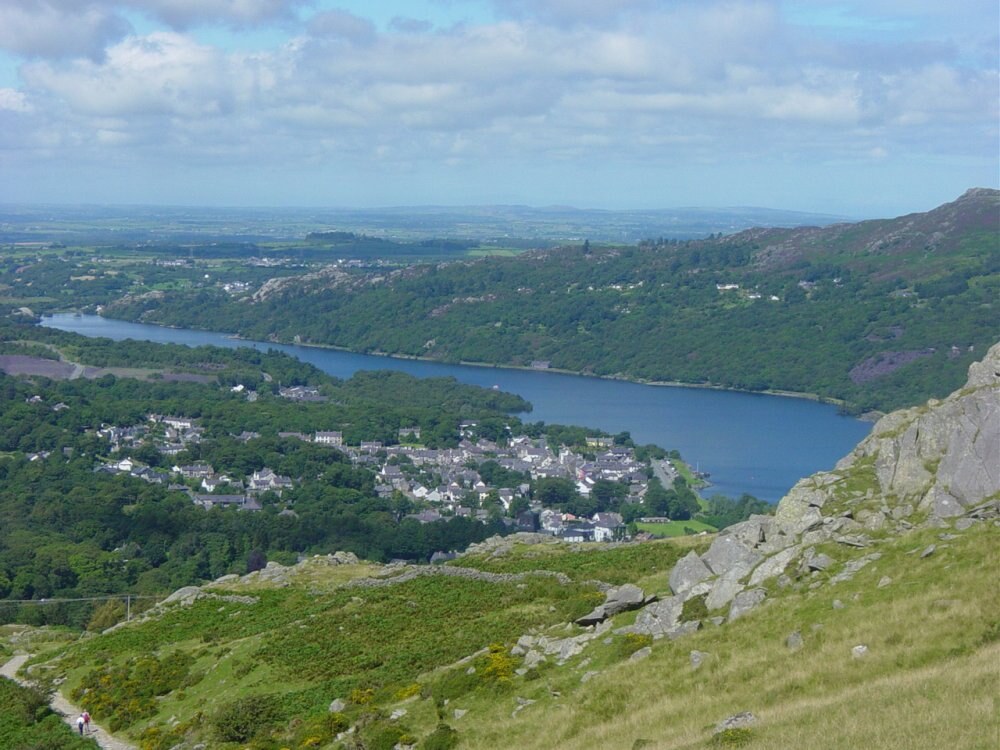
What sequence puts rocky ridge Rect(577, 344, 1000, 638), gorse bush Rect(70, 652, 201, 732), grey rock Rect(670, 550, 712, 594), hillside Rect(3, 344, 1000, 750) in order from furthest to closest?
1. gorse bush Rect(70, 652, 201, 732)
2. grey rock Rect(670, 550, 712, 594)
3. rocky ridge Rect(577, 344, 1000, 638)
4. hillside Rect(3, 344, 1000, 750)

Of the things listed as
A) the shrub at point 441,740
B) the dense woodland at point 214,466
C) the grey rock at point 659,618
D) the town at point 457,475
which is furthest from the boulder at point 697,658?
the town at point 457,475

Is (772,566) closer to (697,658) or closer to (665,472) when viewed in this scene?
(697,658)

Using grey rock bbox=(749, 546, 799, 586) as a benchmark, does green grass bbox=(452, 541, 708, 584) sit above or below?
below

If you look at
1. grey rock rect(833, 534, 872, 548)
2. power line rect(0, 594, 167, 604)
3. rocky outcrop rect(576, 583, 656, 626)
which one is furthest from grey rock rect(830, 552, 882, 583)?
power line rect(0, 594, 167, 604)

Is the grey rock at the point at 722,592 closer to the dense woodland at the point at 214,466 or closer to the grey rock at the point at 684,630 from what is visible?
the grey rock at the point at 684,630

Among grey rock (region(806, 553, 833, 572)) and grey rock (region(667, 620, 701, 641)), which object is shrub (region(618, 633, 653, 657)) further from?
grey rock (region(806, 553, 833, 572))

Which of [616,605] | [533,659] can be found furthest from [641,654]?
[616,605]

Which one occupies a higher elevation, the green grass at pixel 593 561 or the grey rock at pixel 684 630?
the grey rock at pixel 684 630
